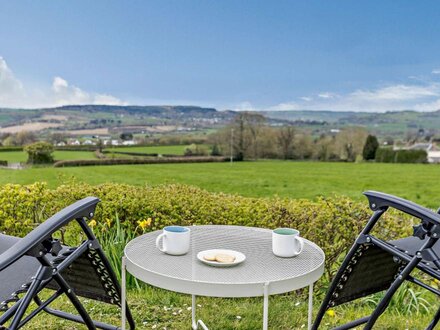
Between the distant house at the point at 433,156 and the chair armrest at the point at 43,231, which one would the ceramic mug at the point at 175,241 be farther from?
the distant house at the point at 433,156

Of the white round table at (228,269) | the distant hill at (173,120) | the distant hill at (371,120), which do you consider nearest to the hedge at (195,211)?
the white round table at (228,269)

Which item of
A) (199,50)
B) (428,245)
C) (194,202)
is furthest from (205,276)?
(199,50)

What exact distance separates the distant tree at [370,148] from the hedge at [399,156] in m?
0.23

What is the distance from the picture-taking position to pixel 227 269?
1546 mm

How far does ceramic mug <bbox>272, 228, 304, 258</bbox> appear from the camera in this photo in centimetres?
167

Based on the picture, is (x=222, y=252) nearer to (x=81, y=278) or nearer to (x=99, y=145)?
(x=81, y=278)

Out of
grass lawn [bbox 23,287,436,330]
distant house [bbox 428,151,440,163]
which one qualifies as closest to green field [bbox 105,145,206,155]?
grass lawn [bbox 23,287,436,330]

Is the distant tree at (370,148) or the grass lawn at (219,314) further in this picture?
the distant tree at (370,148)

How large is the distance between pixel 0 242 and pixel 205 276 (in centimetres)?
102

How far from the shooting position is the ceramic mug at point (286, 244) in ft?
5.49

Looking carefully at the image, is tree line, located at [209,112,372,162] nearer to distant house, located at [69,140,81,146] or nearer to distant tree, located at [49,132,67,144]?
distant house, located at [69,140,81,146]

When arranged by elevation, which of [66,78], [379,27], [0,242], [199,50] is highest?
[379,27]

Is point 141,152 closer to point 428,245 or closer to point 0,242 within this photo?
point 0,242

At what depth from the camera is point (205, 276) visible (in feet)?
4.76
